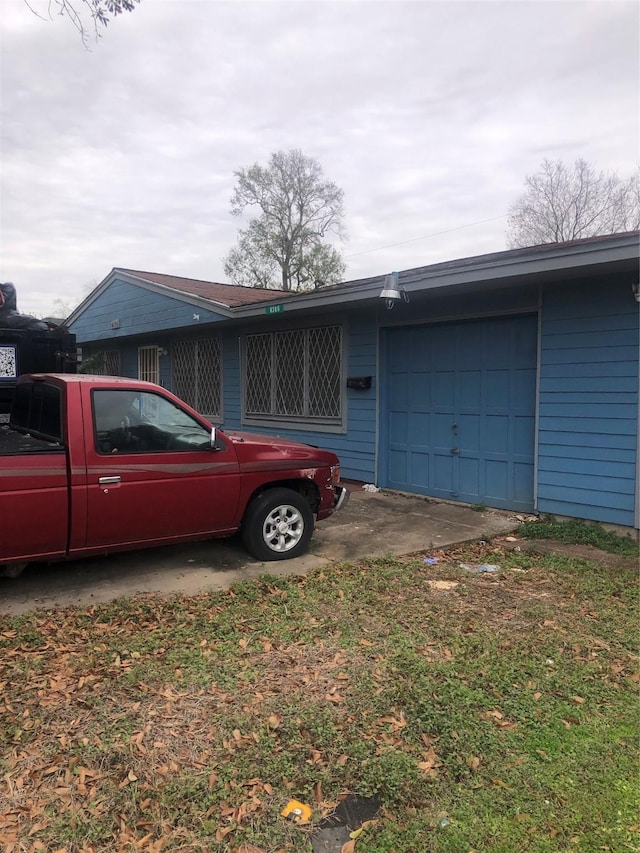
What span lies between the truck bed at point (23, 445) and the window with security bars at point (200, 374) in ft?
24.4

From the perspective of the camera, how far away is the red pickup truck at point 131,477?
14.4ft

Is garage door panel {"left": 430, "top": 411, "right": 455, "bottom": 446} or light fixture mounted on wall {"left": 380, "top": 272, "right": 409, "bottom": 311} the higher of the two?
light fixture mounted on wall {"left": 380, "top": 272, "right": 409, "bottom": 311}

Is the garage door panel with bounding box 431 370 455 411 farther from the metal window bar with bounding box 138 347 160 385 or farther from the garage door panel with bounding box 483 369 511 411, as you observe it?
the metal window bar with bounding box 138 347 160 385

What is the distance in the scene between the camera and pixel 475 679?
3.43 m

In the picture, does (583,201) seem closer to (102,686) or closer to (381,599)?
(381,599)

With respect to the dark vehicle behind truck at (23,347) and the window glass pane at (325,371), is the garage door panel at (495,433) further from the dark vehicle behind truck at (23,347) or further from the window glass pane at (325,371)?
the dark vehicle behind truck at (23,347)

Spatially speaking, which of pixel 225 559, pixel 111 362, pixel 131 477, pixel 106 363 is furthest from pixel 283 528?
pixel 106 363

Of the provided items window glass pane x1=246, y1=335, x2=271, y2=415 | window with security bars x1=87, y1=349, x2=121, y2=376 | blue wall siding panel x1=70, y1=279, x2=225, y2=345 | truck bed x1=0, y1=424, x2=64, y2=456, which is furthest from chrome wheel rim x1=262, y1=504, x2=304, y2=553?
window with security bars x1=87, y1=349, x2=121, y2=376

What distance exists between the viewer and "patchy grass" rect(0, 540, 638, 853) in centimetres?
235

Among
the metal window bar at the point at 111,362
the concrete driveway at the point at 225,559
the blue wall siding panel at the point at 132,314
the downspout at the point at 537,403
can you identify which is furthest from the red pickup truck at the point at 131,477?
the metal window bar at the point at 111,362

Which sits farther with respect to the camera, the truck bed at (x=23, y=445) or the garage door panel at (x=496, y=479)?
the garage door panel at (x=496, y=479)

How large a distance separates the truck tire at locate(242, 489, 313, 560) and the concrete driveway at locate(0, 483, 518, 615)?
12 cm

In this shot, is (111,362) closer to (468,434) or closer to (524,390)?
(468,434)

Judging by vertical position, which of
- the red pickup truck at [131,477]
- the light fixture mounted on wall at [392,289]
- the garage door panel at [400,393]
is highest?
the light fixture mounted on wall at [392,289]
